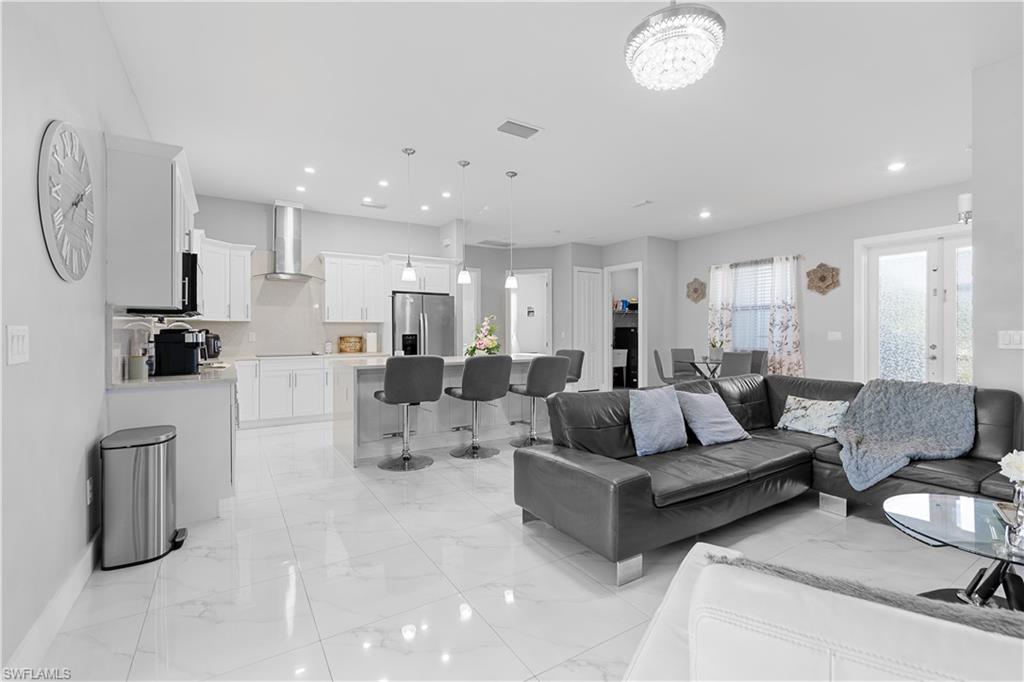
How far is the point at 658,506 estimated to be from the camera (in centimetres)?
229

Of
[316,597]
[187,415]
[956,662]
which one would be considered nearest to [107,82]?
[187,415]

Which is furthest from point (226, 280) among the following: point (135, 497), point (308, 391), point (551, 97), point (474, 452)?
point (551, 97)

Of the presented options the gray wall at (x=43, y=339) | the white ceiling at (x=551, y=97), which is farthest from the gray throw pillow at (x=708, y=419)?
the gray wall at (x=43, y=339)

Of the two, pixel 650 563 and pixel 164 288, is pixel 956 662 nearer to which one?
pixel 650 563

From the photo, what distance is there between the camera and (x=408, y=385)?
390 cm

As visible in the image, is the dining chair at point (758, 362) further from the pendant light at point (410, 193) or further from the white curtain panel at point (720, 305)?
the pendant light at point (410, 193)

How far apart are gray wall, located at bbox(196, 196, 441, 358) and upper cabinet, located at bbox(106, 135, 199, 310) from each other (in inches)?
131

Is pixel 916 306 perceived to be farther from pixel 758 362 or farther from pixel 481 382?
pixel 481 382

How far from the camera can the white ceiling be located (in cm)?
258

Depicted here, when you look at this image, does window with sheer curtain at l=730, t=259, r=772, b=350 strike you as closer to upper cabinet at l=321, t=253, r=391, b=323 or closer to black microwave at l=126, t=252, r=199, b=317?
upper cabinet at l=321, t=253, r=391, b=323

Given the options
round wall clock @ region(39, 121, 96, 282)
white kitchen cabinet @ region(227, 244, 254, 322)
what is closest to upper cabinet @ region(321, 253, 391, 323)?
white kitchen cabinet @ region(227, 244, 254, 322)

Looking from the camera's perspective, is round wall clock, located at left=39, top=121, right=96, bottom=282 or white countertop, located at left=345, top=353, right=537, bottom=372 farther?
white countertop, located at left=345, top=353, right=537, bottom=372

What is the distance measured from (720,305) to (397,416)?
561 centimetres

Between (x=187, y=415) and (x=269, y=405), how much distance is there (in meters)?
3.02
